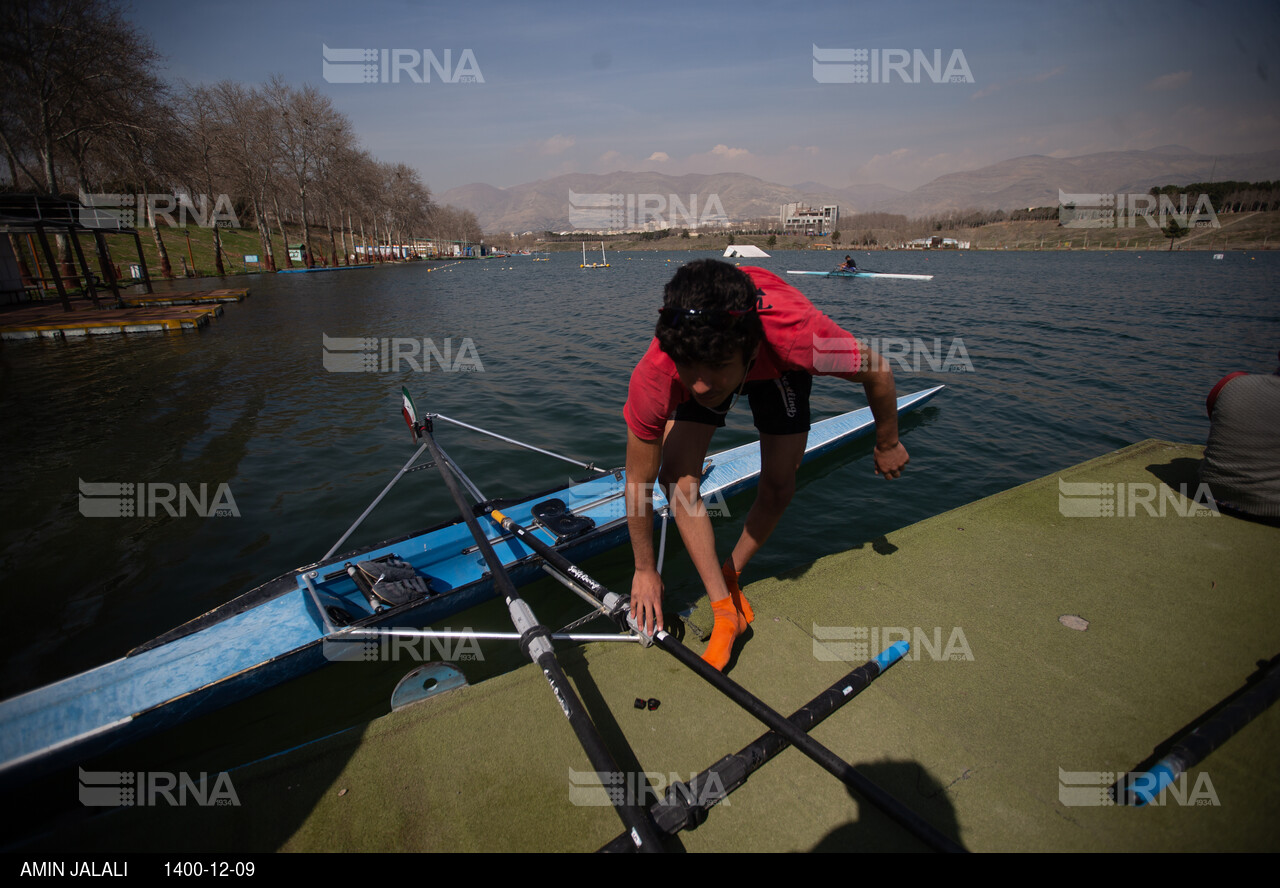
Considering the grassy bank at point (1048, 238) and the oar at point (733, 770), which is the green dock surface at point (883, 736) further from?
the grassy bank at point (1048, 238)

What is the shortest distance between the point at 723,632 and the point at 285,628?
11.2 ft

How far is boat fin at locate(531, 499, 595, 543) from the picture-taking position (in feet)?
17.3

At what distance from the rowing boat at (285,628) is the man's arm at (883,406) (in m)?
1.75

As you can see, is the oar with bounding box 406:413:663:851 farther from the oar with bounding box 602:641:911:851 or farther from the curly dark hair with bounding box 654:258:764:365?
the curly dark hair with bounding box 654:258:764:365

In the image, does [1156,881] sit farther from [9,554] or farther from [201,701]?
[9,554]

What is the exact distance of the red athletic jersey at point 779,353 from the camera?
251cm

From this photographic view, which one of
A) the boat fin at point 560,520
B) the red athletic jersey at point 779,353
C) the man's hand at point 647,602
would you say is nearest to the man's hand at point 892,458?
the red athletic jersey at point 779,353

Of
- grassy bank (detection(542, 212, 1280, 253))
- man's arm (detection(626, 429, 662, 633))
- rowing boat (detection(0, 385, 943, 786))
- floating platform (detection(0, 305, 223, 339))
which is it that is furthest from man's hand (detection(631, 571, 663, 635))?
grassy bank (detection(542, 212, 1280, 253))

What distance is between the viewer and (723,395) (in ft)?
8.51

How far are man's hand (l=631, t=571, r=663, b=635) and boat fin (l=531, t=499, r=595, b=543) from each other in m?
2.30

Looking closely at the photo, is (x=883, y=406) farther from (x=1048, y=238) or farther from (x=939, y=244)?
(x=939, y=244)

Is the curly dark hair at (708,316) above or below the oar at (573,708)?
above

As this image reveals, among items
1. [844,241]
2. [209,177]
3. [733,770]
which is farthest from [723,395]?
[844,241]

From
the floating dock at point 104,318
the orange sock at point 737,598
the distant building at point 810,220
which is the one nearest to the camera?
the orange sock at point 737,598
